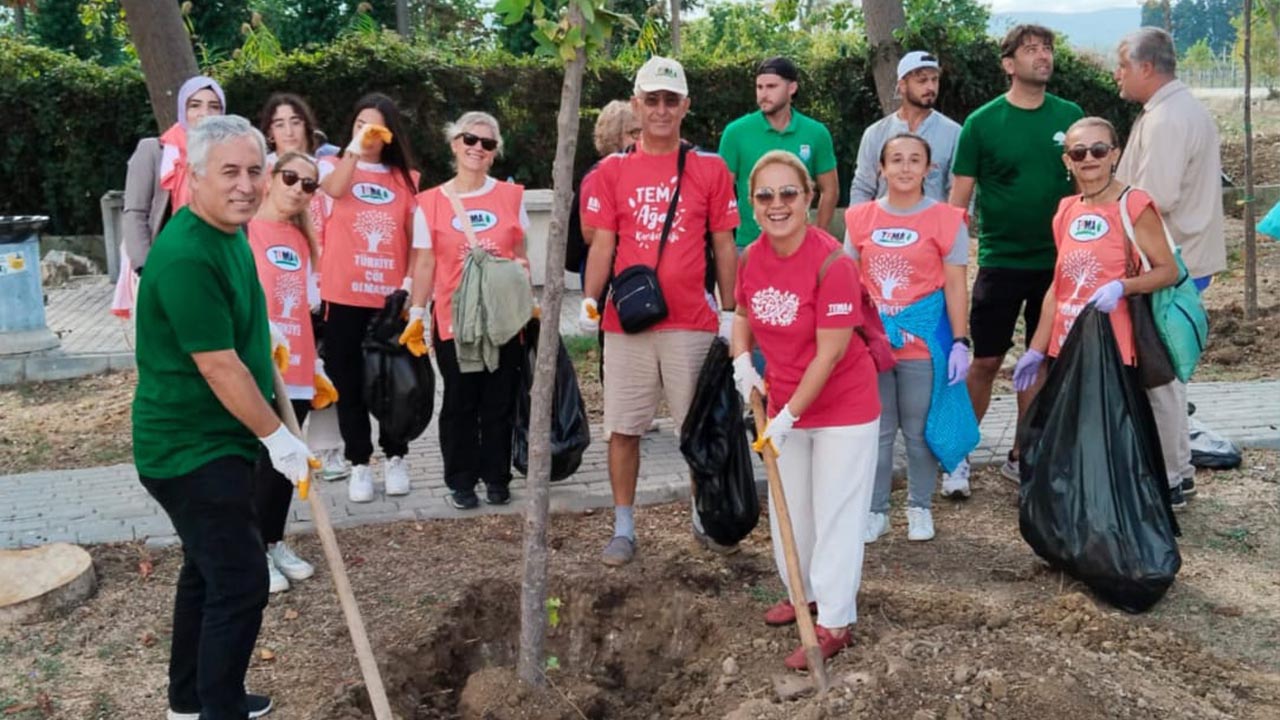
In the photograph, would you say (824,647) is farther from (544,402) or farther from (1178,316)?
(1178,316)

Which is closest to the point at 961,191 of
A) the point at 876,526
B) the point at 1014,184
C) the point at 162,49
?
the point at 1014,184

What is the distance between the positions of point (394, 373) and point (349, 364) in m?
0.24

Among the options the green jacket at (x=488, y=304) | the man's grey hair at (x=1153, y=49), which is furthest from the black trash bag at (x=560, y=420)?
the man's grey hair at (x=1153, y=49)

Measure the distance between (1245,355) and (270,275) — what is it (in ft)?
22.9

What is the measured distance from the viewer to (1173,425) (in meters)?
5.39

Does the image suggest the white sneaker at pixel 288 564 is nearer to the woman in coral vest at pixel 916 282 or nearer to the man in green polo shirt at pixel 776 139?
the woman in coral vest at pixel 916 282

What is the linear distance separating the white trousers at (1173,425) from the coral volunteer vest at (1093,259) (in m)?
0.44

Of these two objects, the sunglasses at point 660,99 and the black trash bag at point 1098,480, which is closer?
the black trash bag at point 1098,480

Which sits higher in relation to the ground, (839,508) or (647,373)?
(647,373)

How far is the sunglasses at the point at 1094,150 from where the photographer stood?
16.0 ft

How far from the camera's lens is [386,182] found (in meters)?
5.57

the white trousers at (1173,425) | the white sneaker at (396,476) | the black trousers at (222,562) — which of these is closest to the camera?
the black trousers at (222,562)

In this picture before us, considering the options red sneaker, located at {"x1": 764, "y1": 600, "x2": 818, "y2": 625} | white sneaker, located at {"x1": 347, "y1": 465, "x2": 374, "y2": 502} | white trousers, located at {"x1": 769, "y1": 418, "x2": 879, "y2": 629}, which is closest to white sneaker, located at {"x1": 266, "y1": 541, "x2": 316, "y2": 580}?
white sneaker, located at {"x1": 347, "y1": 465, "x2": 374, "y2": 502}

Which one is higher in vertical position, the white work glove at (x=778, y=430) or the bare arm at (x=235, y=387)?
the bare arm at (x=235, y=387)
